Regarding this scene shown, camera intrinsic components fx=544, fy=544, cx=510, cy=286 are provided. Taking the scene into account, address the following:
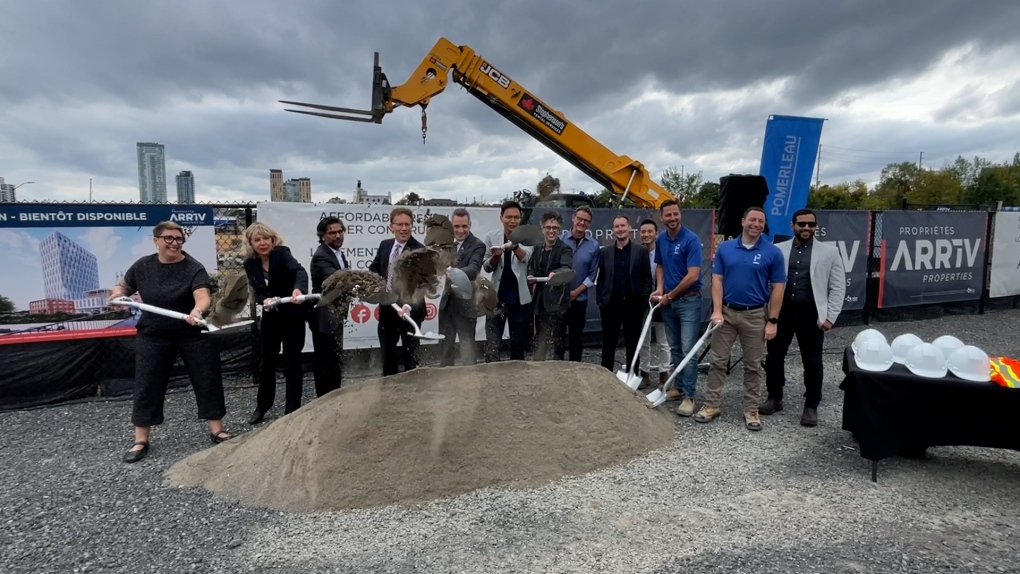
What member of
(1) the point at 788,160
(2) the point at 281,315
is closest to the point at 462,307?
(2) the point at 281,315

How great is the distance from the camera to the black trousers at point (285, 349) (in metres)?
4.78

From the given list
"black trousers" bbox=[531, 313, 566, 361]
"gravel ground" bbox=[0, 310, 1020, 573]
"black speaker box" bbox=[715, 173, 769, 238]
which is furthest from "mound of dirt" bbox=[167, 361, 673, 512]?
"black speaker box" bbox=[715, 173, 769, 238]

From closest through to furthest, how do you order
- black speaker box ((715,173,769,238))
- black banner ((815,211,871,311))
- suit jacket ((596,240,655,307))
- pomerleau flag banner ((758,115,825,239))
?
suit jacket ((596,240,655,307)) → black speaker box ((715,173,769,238)) → pomerleau flag banner ((758,115,825,239)) → black banner ((815,211,871,311))

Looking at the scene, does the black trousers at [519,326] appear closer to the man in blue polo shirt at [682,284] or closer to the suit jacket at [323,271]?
the man in blue polo shirt at [682,284]

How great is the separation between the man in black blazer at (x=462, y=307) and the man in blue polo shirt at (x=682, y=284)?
1.84 m

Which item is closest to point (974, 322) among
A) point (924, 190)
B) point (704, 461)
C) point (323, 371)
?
point (704, 461)

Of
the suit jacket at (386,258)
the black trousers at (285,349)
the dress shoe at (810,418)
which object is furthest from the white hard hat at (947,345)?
the black trousers at (285,349)

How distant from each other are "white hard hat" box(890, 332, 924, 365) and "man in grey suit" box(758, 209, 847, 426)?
0.74 metres

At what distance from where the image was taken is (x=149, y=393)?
4273 mm

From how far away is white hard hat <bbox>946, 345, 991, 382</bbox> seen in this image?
3625 millimetres

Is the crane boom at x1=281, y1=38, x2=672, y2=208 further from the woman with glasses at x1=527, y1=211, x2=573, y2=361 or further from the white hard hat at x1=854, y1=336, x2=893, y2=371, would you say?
the white hard hat at x1=854, y1=336, x2=893, y2=371

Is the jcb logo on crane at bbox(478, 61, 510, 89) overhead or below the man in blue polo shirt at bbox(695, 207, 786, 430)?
overhead

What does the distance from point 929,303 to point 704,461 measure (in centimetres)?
885

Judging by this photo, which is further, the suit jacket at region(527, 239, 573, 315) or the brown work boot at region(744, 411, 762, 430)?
the suit jacket at region(527, 239, 573, 315)
